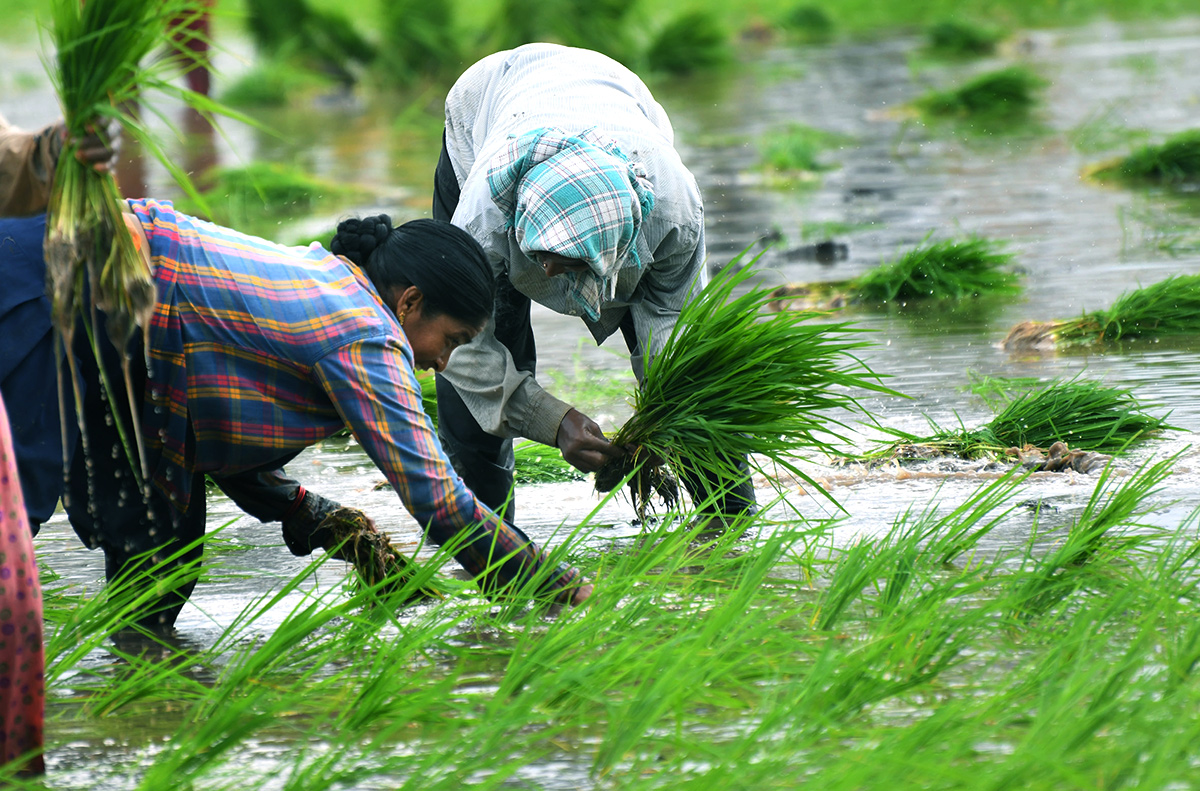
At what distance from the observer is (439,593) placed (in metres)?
2.68

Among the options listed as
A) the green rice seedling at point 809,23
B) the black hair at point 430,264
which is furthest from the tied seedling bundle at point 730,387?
the green rice seedling at point 809,23

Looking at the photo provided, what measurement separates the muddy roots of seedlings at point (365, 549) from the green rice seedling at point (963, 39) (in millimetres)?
13182

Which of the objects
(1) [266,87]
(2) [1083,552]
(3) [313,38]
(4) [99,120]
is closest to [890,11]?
(3) [313,38]

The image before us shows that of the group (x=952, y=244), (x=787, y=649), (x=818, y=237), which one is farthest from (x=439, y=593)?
(x=818, y=237)

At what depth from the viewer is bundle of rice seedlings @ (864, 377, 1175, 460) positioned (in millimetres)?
3697

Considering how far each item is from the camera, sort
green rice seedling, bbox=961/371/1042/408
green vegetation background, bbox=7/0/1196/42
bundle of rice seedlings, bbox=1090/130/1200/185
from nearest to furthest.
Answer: green rice seedling, bbox=961/371/1042/408 → bundle of rice seedlings, bbox=1090/130/1200/185 → green vegetation background, bbox=7/0/1196/42

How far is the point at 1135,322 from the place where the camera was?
4695mm

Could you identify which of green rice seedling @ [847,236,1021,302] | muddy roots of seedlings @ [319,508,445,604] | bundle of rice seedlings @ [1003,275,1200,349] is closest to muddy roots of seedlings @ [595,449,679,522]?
muddy roots of seedlings @ [319,508,445,604]

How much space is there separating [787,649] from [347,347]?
2.88 ft

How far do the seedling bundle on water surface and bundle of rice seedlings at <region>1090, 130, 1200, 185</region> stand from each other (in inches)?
91.6

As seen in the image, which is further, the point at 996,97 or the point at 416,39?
the point at 416,39

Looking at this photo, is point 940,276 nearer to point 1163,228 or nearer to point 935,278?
point 935,278

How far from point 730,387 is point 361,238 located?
955mm

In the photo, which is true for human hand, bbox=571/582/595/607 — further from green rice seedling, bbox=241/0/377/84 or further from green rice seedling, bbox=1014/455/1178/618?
green rice seedling, bbox=241/0/377/84
